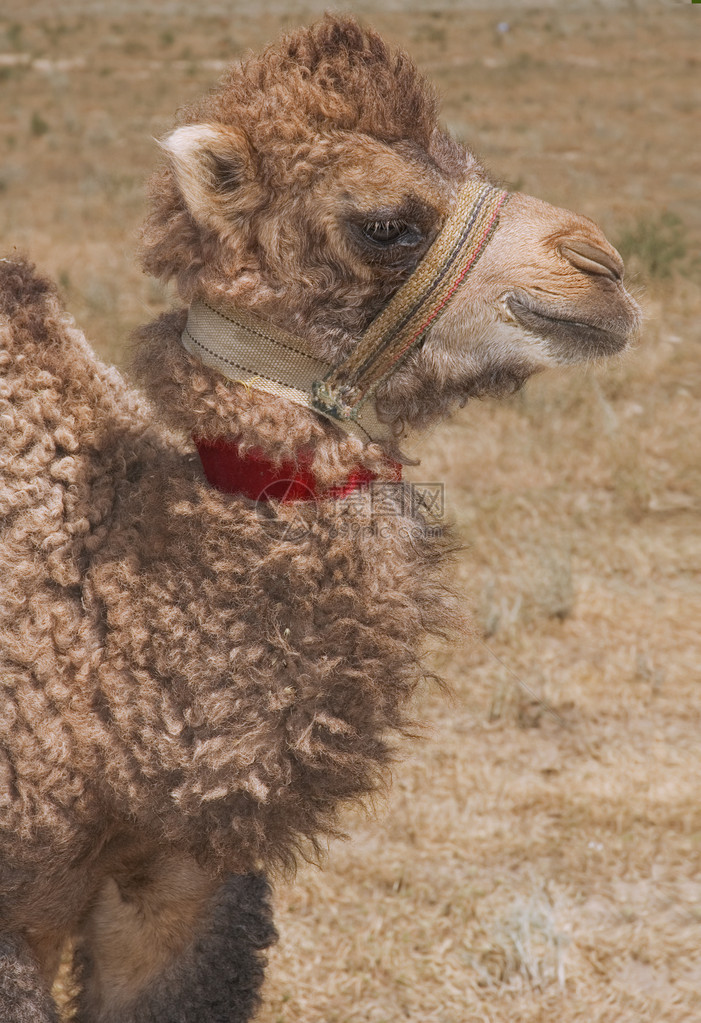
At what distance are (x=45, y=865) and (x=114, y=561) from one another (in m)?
0.59

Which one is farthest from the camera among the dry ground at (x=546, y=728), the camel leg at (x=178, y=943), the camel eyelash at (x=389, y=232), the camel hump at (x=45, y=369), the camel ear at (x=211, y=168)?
the dry ground at (x=546, y=728)

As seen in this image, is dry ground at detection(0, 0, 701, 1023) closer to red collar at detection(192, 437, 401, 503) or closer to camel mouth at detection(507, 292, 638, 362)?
camel mouth at detection(507, 292, 638, 362)

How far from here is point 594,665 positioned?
4.75m

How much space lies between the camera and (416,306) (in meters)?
2.25

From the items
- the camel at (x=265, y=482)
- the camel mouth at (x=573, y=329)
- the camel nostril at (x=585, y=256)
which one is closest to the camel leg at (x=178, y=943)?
the camel at (x=265, y=482)

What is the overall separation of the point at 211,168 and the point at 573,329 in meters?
0.75

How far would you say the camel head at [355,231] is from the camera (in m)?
2.17

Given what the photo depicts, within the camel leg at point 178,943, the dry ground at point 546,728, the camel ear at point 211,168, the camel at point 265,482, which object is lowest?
the dry ground at point 546,728

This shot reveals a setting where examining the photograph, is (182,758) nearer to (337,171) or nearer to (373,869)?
(337,171)

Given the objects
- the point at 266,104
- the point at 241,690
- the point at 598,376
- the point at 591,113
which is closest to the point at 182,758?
the point at 241,690

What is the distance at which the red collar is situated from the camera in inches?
86.7

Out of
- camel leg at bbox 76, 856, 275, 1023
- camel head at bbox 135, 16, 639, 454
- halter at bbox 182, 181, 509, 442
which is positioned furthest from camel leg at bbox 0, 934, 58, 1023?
halter at bbox 182, 181, 509, 442

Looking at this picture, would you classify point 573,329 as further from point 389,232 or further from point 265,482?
point 265,482

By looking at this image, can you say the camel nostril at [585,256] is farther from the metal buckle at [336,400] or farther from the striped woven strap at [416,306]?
the metal buckle at [336,400]
